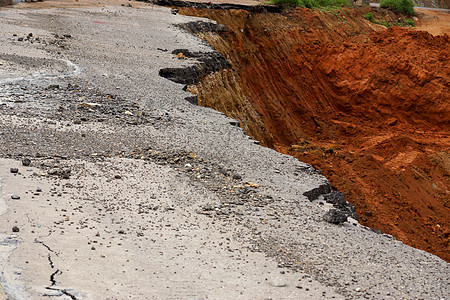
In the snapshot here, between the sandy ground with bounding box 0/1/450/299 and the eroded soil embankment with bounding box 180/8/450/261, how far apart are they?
20.6ft

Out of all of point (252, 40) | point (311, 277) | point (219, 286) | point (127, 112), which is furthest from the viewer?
point (252, 40)

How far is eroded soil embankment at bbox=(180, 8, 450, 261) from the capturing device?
1645 cm

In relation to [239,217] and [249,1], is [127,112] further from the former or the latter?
[249,1]

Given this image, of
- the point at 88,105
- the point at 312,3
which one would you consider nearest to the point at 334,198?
the point at 88,105

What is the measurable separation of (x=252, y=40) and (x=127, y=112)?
14.4m

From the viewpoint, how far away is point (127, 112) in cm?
898

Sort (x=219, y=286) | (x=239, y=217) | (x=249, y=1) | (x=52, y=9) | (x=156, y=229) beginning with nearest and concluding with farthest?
(x=219, y=286) → (x=156, y=229) → (x=239, y=217) → (x=52, y=9) → (x=249, y=1)

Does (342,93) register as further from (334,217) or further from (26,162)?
(26,162)

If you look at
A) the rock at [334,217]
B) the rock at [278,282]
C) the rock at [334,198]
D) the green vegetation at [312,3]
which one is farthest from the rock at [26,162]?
the green vegetation at [312,3]

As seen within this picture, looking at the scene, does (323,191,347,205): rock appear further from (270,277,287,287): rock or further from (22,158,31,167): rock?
(22,158,31,167): rock

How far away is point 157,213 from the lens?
233 inches

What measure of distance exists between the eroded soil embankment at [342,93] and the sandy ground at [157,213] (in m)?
6.27

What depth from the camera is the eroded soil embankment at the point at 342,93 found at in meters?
16.5

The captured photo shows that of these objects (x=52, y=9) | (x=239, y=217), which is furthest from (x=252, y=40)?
(x=239, y=217)
